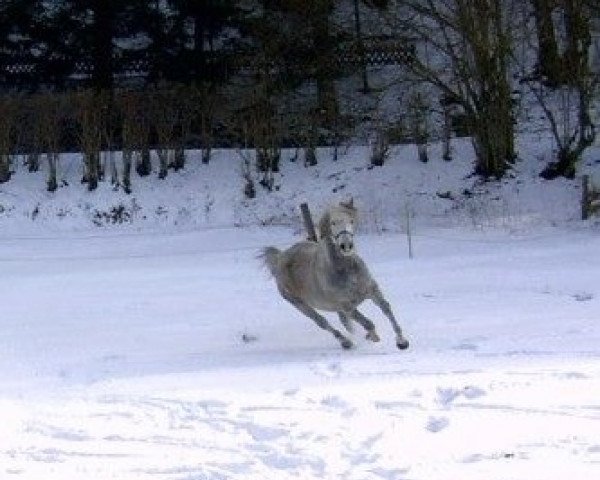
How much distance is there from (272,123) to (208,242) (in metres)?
5.70

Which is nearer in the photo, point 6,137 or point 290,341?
point 290,341

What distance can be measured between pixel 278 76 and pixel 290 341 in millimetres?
18010

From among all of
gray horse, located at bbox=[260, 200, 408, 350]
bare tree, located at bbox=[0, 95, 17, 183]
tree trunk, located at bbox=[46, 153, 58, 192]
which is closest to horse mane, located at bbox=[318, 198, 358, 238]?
gray horse, located at bbox=[260, 200, 408, 350]

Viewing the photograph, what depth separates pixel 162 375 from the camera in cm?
931

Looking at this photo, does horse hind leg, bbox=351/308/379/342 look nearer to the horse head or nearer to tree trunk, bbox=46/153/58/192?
the horse head

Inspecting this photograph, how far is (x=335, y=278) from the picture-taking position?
403 inches

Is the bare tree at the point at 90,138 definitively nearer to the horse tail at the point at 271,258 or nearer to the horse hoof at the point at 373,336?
the horse tail at the point at 271,258

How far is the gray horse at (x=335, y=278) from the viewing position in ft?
32.1

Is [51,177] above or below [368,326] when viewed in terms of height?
above

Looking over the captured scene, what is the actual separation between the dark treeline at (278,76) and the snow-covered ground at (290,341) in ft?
4.19

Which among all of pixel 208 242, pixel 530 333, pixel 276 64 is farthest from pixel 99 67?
pixel 530 333

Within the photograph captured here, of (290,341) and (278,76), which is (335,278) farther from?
(278,76)

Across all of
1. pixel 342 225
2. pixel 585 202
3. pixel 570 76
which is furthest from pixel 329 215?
pixel 570 76

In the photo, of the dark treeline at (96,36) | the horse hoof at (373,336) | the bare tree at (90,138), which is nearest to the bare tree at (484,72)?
the bare tree at (90,138)
